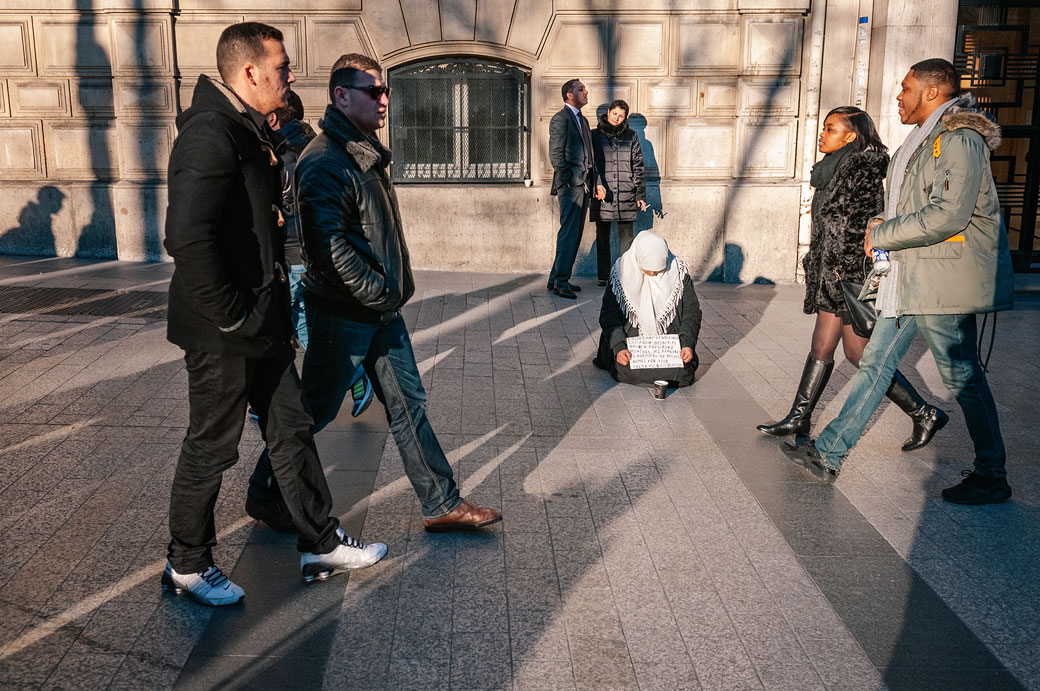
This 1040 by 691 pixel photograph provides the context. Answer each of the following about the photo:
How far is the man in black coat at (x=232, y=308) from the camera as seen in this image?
10.3 ft

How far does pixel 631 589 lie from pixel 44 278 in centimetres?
826

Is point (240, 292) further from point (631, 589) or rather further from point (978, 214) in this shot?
point (978, 214)

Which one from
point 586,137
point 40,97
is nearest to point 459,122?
point 586,137

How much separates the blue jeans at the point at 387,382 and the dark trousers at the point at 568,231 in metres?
5.99

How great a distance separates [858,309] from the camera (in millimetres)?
5168

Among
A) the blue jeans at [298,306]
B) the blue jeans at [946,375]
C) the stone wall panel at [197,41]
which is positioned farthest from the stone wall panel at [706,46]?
the blue jeans at [298,306]

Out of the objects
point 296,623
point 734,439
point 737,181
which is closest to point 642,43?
point 737,181

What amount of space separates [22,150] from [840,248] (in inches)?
377

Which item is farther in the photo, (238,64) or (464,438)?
(464,438)

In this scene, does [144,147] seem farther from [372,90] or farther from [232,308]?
[232,308]

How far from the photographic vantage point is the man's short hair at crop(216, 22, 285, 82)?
130 inches

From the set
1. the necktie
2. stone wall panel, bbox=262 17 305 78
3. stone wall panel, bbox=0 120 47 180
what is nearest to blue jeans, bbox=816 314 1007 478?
the necktie

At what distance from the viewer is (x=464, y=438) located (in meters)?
5.47

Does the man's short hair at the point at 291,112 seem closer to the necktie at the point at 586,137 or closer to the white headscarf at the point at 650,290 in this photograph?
the white headscarf at the point at 650,290
